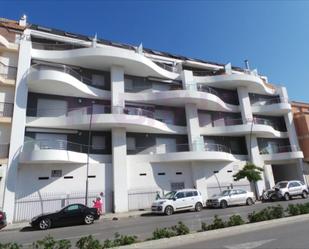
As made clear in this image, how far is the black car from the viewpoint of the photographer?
15594 millimetres

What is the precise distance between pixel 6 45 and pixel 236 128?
76.2 feet

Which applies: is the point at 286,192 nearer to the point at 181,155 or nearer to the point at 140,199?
the point at 181,155

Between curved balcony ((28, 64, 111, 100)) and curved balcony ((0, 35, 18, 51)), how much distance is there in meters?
2.16

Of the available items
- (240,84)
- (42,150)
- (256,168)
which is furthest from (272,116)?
(42,150)

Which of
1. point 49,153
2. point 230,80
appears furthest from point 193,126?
point 49,153

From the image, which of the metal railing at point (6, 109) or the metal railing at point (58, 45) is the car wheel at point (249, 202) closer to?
the metal railing at point (6, 109)

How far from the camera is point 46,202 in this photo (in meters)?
20.7

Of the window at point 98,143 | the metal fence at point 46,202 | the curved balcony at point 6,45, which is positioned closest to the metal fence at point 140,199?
the metal fence at point 46,202

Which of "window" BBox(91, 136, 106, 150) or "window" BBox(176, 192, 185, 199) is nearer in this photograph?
"window" BBox(176, 192, 185, 199)

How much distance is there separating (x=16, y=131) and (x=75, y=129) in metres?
4.86

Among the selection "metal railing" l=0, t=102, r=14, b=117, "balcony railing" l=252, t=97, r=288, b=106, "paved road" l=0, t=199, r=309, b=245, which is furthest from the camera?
"balcony railing" l=252, t=97, r=288, b=106

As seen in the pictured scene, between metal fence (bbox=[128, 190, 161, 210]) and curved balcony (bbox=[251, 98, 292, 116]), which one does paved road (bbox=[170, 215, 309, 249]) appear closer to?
metal fence (bbox=[128, 190, 161, 210])

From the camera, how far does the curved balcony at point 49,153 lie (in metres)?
19.9

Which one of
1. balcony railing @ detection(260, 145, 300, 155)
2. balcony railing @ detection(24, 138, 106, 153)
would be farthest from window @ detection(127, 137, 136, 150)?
balcony railing @ detection(260, 145, 300, 155)
